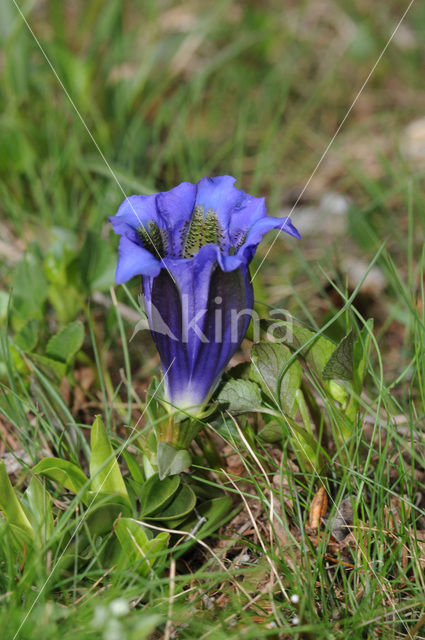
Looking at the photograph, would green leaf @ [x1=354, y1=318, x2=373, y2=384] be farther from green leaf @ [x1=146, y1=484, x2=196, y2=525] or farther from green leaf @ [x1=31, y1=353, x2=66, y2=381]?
green leaf @ [x1=31, y1=353, x2=66, y2=381]

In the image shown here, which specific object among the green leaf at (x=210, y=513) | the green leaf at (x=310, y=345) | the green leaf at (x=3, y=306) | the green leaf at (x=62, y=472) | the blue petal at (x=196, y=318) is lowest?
the green leaf at (x=210, y=513)

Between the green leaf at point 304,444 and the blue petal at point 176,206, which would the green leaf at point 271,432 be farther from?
the blue petal at point 176,206

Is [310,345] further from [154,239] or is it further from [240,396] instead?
[154,239]

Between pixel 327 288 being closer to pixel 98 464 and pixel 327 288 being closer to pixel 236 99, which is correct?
pixel 98 464

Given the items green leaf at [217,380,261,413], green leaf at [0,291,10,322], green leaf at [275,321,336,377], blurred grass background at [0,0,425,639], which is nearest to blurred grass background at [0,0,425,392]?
blurred grass background at [0,0,425,639]

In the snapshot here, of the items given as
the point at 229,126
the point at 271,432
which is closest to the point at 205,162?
the point at 229,126

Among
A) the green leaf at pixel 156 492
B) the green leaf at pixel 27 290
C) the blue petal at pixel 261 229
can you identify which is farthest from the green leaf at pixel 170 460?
the green leaf at pixel 27 290

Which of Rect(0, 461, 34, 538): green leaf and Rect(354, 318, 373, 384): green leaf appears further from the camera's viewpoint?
Rect(354, 318, 373, 384): green leaf
